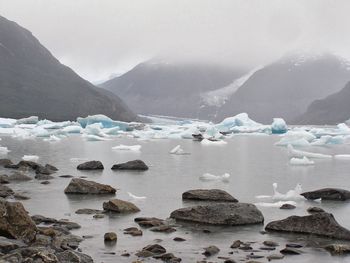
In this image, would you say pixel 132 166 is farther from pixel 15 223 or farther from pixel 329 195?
pixel 15 223

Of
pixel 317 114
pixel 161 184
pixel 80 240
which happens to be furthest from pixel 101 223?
pixel 317 114

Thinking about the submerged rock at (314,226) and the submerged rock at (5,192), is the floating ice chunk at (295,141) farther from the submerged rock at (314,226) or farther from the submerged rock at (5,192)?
the submerged rock at (314,226)

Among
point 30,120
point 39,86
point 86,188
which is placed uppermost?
point 39,86

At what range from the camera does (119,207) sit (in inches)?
544

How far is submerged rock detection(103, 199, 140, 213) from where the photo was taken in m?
13.8

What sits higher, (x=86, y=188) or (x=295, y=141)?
(x=295, y=141)

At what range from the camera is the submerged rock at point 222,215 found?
12586 millimetres

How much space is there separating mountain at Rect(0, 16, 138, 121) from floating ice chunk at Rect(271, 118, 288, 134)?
61203 millimetres

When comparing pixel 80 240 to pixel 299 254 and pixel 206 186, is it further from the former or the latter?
pixel 206 186

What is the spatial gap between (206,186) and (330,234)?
8136 millimetres

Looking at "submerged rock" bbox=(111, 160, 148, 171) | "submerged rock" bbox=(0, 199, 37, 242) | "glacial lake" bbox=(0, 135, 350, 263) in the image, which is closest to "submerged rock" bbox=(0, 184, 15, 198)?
"glacial lake" bbox=(0, 135, 350, 263)

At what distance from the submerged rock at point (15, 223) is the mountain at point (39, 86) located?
116 m

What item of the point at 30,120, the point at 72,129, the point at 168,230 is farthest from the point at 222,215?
the point at 30,120

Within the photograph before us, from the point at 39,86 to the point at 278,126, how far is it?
83206 mm
